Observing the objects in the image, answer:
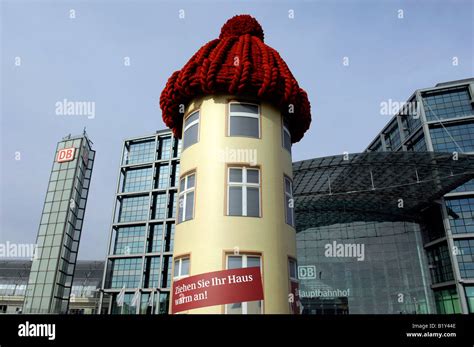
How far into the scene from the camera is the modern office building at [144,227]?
6322 centimetres

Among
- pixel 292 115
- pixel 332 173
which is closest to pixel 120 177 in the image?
pixel 332 173

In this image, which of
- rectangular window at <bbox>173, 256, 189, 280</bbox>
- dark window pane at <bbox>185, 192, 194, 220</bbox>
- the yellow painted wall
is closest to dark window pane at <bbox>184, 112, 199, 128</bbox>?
the yellow painted wall

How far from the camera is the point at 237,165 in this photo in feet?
35.2

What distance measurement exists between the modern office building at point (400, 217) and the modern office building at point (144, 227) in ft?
82.6

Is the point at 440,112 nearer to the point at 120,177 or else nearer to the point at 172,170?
the point at 172,170

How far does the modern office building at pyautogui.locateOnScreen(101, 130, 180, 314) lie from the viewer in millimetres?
63219

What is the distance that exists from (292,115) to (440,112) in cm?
5579

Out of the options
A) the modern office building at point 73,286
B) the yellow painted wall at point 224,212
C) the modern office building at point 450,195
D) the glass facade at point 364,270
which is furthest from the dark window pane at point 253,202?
the modern office building at point 73,286

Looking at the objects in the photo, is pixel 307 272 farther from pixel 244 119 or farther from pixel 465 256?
pixel 244 119

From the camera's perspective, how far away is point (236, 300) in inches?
335

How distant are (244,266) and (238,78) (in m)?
5.47

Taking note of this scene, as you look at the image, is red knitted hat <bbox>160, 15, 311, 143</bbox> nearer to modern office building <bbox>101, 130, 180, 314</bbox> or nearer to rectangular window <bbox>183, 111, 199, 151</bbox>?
rectangular window <bbox>183, 111, 199, 151</bbox>

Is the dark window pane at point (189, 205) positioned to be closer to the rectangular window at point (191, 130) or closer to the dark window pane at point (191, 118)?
the rectangular window at point (191, 130)
